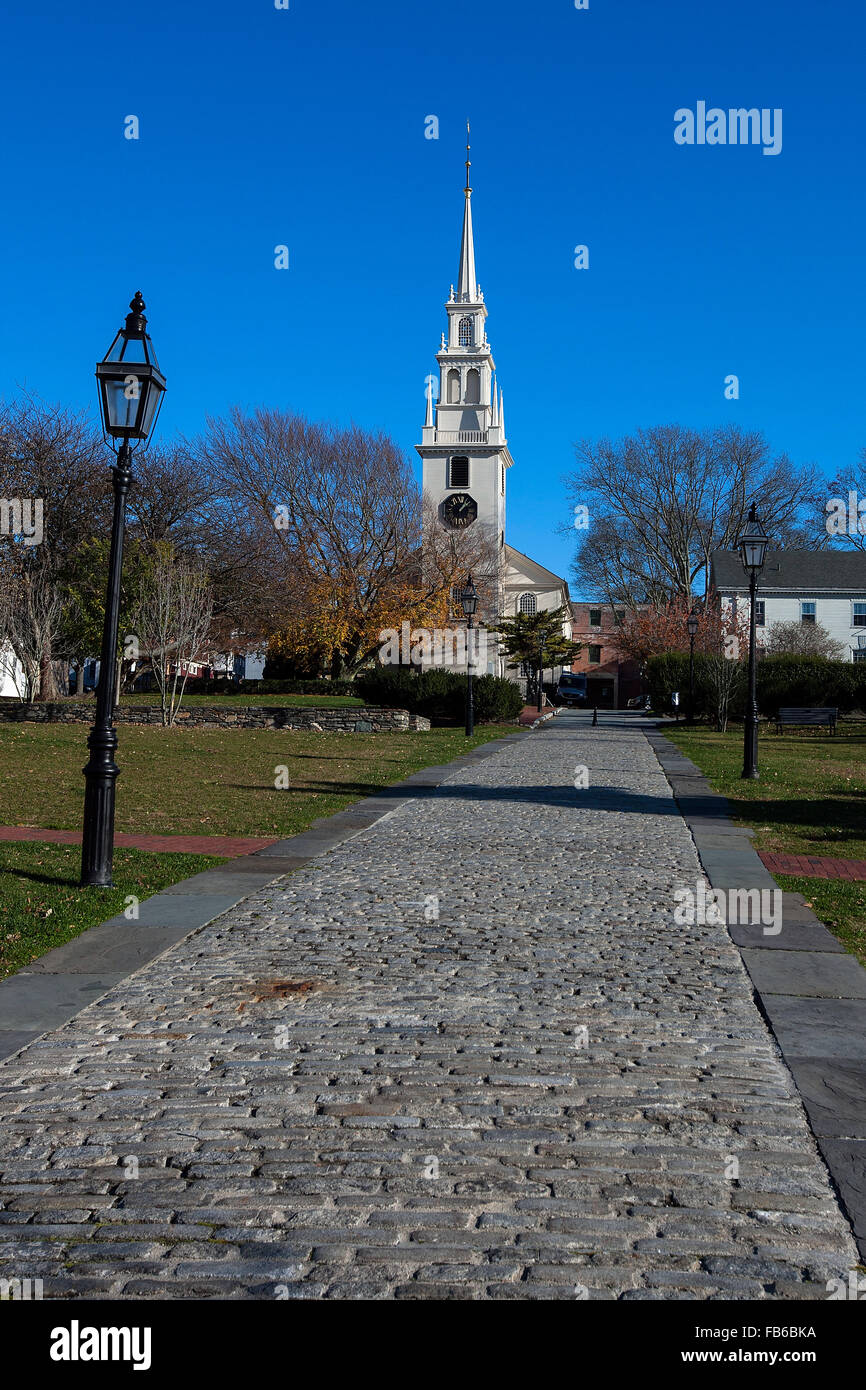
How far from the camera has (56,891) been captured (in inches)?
305

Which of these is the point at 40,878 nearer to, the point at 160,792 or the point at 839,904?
the point at 839,904

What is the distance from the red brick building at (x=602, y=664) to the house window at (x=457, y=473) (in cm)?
1708

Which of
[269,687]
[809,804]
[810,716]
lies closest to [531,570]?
[269,687]

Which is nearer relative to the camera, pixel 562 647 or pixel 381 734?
pixel 381 734

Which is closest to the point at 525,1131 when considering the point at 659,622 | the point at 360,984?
the point at 360,984

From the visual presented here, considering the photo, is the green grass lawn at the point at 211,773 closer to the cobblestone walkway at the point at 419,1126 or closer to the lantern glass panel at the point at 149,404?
the lantern glass panel at the point at 149,404

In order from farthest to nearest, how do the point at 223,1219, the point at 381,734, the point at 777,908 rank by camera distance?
the point at 381,734
the point at 777,908
the point at 223,1219

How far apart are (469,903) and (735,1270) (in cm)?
498

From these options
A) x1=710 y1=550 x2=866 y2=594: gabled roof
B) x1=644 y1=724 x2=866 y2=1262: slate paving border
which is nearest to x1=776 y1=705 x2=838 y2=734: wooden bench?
x1=644 y1=724 x2=866 y2=1262: slate paving border

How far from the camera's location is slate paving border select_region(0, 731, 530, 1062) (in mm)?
5082
